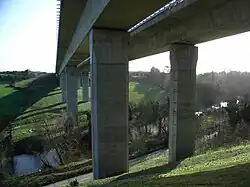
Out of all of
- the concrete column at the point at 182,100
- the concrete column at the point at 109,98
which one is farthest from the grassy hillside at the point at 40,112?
the concrete column at the point at 109,98

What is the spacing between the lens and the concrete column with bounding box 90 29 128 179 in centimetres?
1290

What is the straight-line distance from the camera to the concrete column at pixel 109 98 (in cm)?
1290

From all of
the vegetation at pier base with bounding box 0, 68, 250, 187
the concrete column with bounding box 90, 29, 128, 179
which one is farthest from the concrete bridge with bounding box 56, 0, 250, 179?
the vegetation at pier base with bounding box 0, 68, 250, 187

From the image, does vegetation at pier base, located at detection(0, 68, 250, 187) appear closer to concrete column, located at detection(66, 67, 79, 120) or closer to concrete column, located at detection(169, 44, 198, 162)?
concrete column, located at detection(169, 44, 198, 162)

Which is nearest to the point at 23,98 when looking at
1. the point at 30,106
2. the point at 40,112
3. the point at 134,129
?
the point at 30,106

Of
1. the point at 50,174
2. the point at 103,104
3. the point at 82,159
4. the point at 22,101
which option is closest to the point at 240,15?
the point at 103,104

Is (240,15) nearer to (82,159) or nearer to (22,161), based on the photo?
(82,159)

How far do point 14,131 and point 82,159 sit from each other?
514 inches

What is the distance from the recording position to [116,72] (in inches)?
516

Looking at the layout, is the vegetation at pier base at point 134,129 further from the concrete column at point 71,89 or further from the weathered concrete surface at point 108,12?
the weathered concrete surface at point 108,12

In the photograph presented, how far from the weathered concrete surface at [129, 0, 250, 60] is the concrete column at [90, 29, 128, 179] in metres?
2.93

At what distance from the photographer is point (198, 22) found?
13500 millimetres

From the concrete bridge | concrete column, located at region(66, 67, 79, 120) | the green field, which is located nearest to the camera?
the concrete bridge

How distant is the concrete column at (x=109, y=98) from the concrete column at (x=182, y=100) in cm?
572
